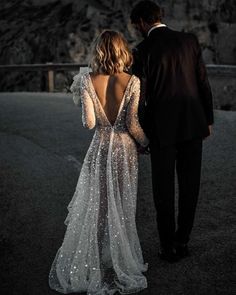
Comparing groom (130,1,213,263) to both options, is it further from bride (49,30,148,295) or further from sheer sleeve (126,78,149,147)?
bride (49,30,148,295)

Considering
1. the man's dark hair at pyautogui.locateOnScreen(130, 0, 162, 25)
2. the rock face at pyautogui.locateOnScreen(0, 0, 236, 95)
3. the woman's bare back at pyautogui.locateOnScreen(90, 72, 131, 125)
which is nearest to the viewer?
the woman's bare back at pyautogui.locateOnScreen(90, 72, 131, 125)

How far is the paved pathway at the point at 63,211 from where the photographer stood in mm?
3883

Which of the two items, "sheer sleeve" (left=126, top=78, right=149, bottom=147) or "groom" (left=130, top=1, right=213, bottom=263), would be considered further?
"groom" (left=130, top=1, right=213, bottom=263)

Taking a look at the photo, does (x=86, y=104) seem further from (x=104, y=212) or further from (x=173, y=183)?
(x=173, y=183)

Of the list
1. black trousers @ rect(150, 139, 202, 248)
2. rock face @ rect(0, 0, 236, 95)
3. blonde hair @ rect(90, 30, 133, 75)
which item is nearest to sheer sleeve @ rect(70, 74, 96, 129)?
blonde hair @ rect(90, 30, 133, 75)

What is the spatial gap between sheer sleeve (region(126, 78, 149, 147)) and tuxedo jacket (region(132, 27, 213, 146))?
0.07 m

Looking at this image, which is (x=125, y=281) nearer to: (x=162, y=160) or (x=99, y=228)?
(x=99, y=228)

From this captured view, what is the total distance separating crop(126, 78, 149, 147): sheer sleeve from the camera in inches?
144

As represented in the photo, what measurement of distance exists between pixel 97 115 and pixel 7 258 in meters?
1.48

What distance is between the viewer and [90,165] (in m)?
3.87

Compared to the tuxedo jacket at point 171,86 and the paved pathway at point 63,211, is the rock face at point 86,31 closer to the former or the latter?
the paved pathway at point 63,211

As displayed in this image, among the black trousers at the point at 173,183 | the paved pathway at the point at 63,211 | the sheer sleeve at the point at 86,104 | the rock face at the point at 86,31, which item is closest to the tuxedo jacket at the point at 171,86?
the black trousers at the point at 173,183

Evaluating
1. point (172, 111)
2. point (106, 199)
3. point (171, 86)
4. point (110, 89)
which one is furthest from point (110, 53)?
point (106, 199)

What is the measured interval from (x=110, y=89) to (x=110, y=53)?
0.27 metres
